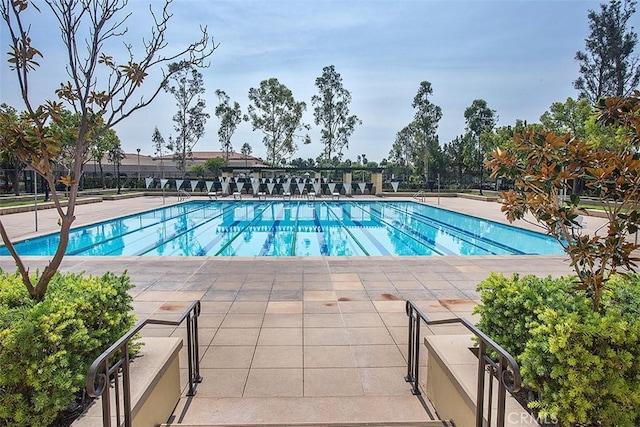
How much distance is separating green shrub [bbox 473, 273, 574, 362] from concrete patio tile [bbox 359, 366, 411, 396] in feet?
2.65

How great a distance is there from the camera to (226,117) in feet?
129

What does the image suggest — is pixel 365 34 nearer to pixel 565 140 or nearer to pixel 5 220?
pixel 565 140

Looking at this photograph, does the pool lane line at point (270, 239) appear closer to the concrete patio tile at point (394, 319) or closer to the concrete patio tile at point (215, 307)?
the concrete patio tile at point (215, 307)

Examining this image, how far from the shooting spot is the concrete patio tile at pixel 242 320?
444 cm

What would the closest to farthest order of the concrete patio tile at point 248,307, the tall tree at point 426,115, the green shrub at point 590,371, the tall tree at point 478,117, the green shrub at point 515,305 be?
the green shrub at point 590,371 < the green shrub at point 515,305 < the concrete patio tile at point 248,307 < the tall tree at point 426,115 < the tall tree at point 478,117

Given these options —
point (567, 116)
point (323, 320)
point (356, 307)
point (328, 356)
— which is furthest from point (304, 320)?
point (567, 116)

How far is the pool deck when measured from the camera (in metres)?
2.86

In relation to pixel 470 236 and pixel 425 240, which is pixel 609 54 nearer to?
pixel 470 236

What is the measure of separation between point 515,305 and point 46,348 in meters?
2.71

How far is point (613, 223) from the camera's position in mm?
2260

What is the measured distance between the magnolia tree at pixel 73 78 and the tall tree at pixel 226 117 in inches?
1389

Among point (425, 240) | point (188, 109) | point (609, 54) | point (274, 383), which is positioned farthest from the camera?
point (188, 109)

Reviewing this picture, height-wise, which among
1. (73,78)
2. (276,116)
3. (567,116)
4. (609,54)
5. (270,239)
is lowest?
(270,239)

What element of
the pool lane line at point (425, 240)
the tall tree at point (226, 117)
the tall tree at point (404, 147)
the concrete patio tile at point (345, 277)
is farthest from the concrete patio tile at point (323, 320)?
the tall tree at point (404, 147)
